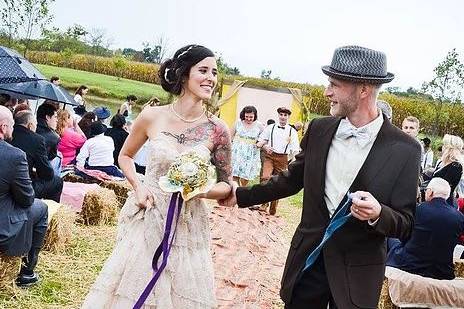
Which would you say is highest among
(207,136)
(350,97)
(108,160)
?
(350,97)

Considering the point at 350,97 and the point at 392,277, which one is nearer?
the point at 350,97

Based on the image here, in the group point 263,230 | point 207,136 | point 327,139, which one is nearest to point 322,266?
point 327,139

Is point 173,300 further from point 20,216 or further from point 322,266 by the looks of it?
point 20,216

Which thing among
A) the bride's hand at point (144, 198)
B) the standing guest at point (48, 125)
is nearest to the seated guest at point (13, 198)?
the bride's hand at point (144, 198)

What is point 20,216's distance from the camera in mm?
5117

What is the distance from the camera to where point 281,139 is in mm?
10906

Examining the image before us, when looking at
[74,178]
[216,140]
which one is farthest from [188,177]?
[74,178]

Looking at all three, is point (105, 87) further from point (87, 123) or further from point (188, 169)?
point (188, 169)

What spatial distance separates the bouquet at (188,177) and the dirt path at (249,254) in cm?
252

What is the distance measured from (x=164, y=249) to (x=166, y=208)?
0.25 m

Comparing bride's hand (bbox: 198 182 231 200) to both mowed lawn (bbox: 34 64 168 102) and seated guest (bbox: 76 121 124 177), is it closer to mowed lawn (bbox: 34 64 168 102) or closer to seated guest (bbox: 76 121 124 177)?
seated guest (bbox: 76 121 124 177)

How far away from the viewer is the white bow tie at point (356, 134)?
3.04m

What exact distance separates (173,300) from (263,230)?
6.26 meters

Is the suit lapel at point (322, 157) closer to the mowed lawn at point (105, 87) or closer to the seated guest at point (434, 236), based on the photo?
the seated guest at point (434, 236)
